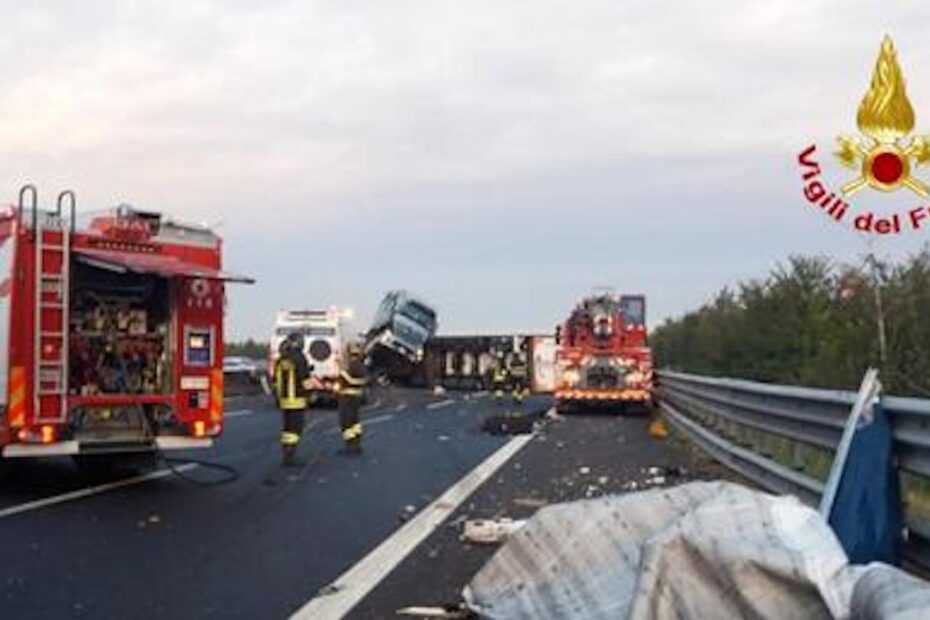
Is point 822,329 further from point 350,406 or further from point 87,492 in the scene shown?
point 87,492

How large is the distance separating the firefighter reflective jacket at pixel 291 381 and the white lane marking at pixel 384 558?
3.12 metres

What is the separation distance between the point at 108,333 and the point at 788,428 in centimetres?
765

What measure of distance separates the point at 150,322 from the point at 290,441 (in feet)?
9.50

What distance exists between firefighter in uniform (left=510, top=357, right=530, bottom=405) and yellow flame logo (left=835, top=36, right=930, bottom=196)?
26009mm

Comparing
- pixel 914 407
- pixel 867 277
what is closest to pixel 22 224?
pixel 914 407

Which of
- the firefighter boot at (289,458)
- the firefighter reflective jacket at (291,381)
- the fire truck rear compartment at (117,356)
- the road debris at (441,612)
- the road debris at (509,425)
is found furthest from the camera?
the road debris at (509,425)

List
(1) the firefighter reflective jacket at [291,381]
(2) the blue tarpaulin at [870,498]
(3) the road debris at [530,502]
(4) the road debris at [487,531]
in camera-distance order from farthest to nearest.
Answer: (1) the firefighter reflective jacket at [291,381]
(3) the road debris at [530,502]
(4) the road debris at [487,531]
(2) the blue tarpaulin at [870,498]

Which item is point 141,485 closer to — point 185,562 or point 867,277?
point 185,562

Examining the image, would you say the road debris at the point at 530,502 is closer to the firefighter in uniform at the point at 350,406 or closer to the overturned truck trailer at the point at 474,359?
the firefighter in uniform at the point at 350,406

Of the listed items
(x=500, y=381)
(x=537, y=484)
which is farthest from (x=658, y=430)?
(x=500, y=381)

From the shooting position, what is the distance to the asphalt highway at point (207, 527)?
8305 mm

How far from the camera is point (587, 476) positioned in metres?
15.3

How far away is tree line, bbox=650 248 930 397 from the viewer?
68.5 ft

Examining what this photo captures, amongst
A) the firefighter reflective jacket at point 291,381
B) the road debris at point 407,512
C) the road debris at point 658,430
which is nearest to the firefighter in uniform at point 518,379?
the road debris at point 658,430
